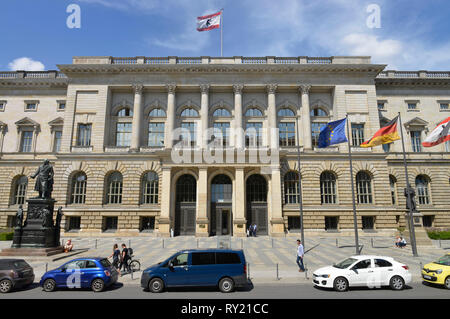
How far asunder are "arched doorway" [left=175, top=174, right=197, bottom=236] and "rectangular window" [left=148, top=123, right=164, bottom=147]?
6.06 m

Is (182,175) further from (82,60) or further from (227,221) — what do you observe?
(82,60)

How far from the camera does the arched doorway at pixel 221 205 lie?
33781 mm

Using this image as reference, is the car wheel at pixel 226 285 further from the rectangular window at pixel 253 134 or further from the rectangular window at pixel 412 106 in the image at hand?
the rectangular window at pixel 412 106

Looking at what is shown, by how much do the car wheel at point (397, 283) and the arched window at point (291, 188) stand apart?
22.3m

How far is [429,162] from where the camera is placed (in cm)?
3778

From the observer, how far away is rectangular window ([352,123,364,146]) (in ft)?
116

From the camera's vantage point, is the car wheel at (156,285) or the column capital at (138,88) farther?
the column capital at (138,88)

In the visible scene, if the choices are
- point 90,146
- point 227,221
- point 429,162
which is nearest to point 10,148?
point 90,146

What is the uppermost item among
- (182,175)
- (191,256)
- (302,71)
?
(302,71)

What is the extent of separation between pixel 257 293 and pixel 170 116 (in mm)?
28603

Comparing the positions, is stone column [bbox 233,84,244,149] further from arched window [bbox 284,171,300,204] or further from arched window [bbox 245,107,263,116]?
arched window [bbox 284,171,300,204]

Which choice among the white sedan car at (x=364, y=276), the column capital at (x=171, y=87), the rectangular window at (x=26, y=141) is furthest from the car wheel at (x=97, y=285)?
the rectangular window at (x=26, y=141)

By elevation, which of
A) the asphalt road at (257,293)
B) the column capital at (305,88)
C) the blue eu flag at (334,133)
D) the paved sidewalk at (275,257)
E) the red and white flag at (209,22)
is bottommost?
the paved sidewalk at (275,257)
